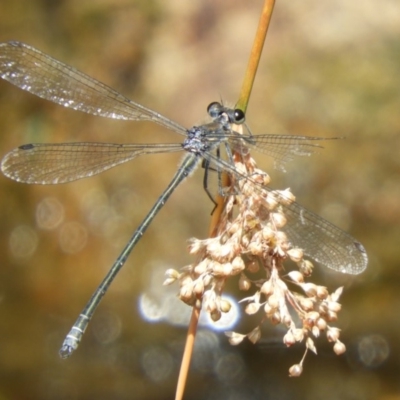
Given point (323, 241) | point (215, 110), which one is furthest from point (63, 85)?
point (323, 241)

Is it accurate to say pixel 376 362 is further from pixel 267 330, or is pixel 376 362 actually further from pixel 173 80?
pixel 173 80

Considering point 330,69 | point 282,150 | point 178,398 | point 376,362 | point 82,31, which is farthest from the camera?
point 82,31

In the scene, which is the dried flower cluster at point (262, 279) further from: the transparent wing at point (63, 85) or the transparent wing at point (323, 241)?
the transparent wing at point (63, 85)

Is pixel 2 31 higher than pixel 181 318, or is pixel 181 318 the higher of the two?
pixel 2 31

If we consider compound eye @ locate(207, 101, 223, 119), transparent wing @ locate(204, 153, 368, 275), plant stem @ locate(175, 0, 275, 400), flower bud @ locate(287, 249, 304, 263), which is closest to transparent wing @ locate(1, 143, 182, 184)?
compound eye @ locate(207, 101, 223, 119)

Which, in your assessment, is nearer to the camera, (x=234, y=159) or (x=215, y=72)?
(x=234, y=159)

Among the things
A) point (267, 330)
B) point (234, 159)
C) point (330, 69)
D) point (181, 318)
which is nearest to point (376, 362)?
point (267, 330)

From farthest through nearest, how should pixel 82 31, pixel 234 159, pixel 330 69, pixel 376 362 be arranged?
pixel 82 31
pixel 330 69
pixel 376 362
pixel 234 159

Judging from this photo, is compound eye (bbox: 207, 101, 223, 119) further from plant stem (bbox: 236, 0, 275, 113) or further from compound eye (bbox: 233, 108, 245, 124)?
plant stem (bbox: 236, 0, 275, 113)
